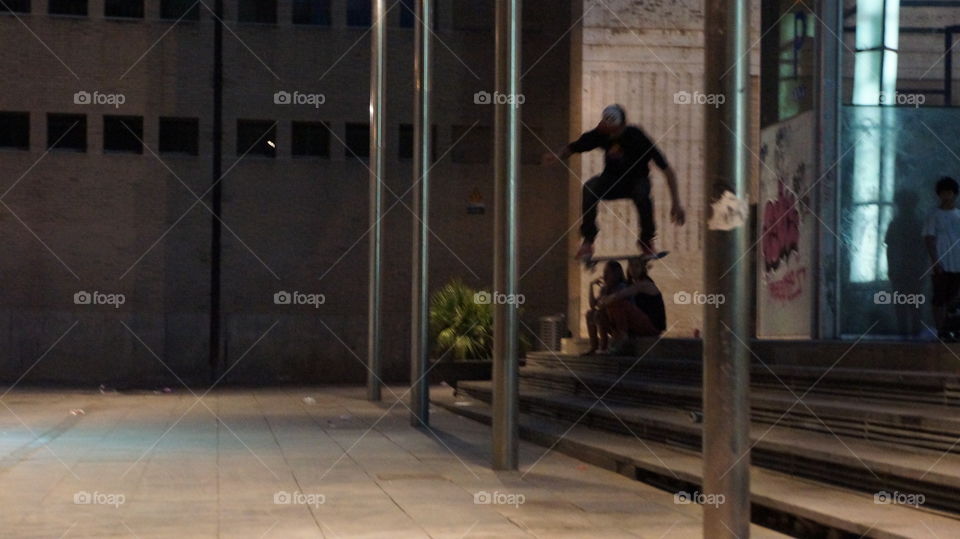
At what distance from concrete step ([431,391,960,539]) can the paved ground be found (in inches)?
9.2

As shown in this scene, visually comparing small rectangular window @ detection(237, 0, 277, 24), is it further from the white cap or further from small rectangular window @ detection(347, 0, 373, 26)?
the white cap

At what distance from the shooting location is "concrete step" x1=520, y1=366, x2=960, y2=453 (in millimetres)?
9711

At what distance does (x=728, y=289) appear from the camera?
290 inches

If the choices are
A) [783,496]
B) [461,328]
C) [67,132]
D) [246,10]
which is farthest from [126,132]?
[783,496]

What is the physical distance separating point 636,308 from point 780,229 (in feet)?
8.47

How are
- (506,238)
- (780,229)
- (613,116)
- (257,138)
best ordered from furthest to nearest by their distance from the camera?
(257,138) → (780,229) → (613,116) → (506,238)

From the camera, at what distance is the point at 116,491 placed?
1180cm

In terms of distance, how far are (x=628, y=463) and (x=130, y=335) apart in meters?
22.5

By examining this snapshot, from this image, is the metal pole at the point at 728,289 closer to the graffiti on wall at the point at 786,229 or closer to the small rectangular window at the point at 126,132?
the graffiti on wall at the point at 786,229

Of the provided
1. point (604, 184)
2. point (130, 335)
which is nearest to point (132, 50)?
point (130, 335)

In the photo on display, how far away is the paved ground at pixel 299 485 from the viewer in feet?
32.3

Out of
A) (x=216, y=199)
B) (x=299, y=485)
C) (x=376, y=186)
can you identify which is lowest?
(x=299, y=485)

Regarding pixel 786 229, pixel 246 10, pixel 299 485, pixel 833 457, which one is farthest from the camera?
pixel 246 10

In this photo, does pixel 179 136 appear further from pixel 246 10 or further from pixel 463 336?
pixel 463 336
